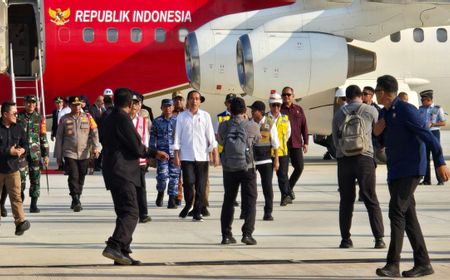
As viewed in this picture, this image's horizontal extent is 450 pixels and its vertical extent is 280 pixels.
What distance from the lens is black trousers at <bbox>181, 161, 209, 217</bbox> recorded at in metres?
16.6

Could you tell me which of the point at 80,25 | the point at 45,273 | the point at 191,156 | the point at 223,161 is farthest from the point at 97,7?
the point at 45,273

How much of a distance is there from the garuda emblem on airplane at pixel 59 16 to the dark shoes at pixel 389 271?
51.1 ft

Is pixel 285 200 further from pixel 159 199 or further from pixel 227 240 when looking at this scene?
pixel 227 240

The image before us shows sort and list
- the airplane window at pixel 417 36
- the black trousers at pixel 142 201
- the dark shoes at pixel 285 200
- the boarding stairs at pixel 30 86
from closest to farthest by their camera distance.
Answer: the black trousers at pixel 142 201, the dark shoes at pixel 285 200, the boarding stairs at pixel 30 86, the airplane window at pixel 417 36

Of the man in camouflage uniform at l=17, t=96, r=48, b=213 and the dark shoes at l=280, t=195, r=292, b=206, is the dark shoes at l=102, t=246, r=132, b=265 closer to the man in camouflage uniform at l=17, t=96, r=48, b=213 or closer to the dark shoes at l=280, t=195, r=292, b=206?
the man in camouflage uniform at l=17, t=96, r=48, b=213

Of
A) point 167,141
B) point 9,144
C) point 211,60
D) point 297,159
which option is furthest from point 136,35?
point 9,144

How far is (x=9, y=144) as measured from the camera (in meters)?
15.1

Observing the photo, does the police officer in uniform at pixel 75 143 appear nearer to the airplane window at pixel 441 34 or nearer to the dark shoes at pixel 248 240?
the dark shoes at pixel 248 240

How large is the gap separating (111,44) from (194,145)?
32.8 ft

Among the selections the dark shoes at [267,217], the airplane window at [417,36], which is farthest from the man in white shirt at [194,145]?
the airplane window at [417,36]

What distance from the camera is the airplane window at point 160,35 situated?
26.4 metres

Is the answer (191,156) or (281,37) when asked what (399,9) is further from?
(191,156)

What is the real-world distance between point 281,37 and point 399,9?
2.76m

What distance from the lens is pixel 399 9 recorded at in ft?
84.8
